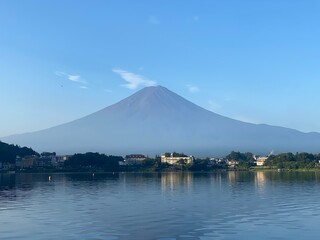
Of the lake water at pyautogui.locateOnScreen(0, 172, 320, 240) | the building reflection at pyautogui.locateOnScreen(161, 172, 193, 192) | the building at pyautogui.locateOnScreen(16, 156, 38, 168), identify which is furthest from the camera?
the building at pyautogui.locateOnScreen(16, 156, 38, 168)

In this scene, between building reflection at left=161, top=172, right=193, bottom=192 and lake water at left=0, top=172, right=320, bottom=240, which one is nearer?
lake water at left=0, top=172, right=320, bottom=240

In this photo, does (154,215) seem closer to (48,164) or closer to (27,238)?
(27,238)

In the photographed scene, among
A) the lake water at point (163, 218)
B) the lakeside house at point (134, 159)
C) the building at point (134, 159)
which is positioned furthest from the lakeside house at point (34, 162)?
the lake water at point (163, 218)

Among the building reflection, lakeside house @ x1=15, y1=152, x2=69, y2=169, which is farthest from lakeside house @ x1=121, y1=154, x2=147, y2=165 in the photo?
the building reflection

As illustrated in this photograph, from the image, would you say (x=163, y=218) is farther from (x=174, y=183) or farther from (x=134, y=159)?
(x=134, y=159)

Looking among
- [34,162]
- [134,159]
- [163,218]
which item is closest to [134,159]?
[134,159]

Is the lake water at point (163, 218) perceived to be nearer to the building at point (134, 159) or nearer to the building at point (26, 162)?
the building at point (26, 162)

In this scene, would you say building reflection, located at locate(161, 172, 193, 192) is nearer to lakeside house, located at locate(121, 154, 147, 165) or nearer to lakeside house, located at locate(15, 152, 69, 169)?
lakeside house, located at locate(15, 152, 69, 169)

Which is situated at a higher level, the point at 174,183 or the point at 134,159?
the point at 134,159

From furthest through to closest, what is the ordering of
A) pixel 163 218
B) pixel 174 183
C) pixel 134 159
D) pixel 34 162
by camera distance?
pixel 134 159
pixel 34 162
pixel 174 183
pixel 163 218

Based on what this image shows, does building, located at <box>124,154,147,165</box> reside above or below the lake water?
above

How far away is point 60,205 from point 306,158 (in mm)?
82498

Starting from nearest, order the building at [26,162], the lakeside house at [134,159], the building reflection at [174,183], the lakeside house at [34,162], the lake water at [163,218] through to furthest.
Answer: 1. the lake water at [163,218]
2. the building reflection at [174,183]
3. the building at [26,162]
4. the lakeside house at [34,162]
5. the lakeside house at [134,159]

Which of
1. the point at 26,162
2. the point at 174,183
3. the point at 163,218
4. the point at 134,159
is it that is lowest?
the point at 163,218
